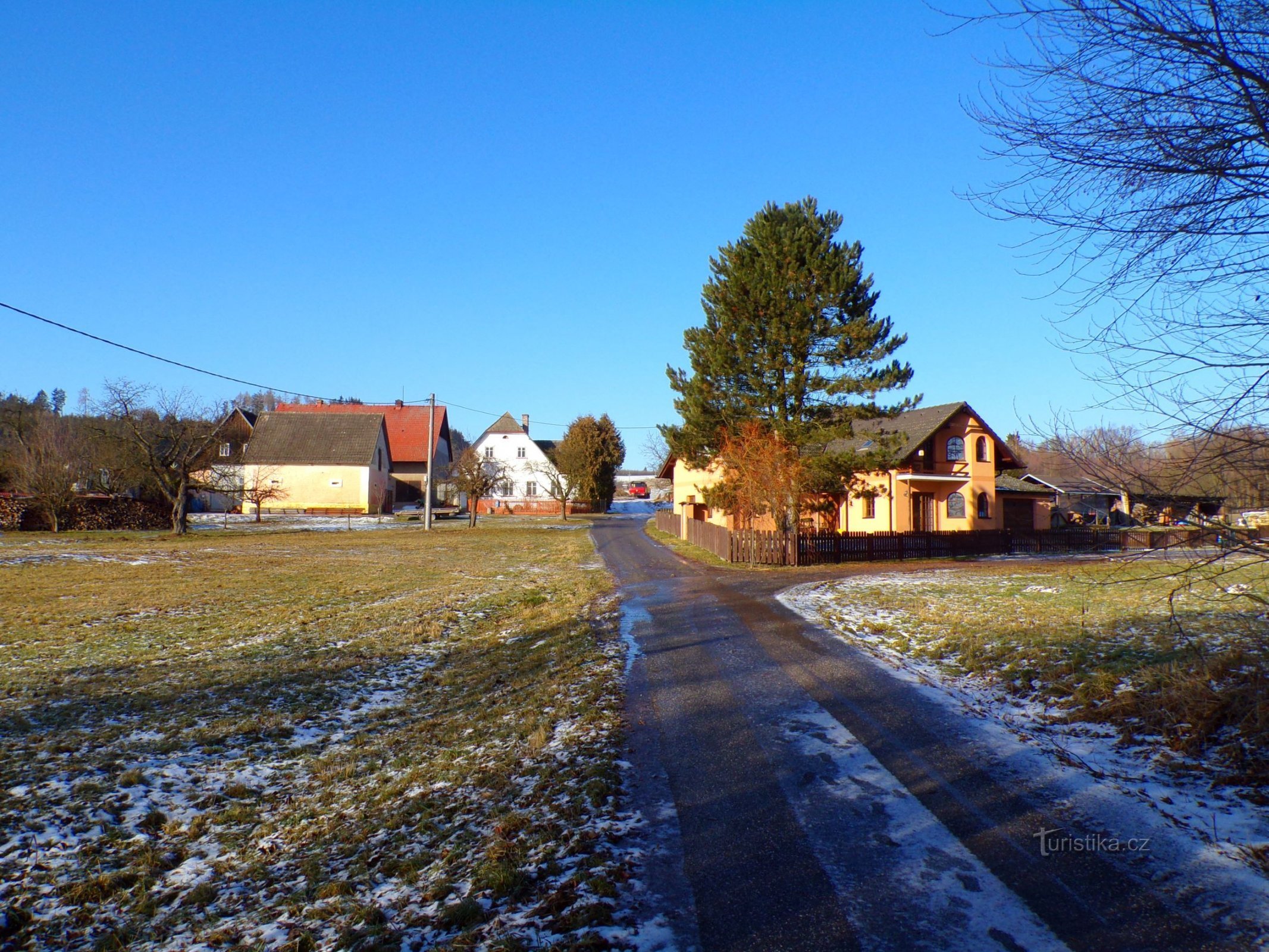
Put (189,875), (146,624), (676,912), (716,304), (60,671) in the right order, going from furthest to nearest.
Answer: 1. (716,304)
2. (146,624)
3. (60,671)
4. (189,875)
5. (676,912)

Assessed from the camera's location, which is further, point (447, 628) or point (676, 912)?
point (447, 628)

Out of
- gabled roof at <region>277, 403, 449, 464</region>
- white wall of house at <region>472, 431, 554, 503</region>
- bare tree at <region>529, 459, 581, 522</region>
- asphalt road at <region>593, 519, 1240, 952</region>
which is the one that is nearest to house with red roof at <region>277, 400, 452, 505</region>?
gabled roof at <region>277, 403, 449, 464</region>

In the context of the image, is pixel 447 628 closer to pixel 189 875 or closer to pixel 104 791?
pixel 104 791

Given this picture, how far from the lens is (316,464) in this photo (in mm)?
56625

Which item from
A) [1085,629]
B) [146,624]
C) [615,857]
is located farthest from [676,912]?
[146,624]

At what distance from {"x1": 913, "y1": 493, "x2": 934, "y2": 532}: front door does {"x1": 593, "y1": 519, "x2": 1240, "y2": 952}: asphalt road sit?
26.1 meters

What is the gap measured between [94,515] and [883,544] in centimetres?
3691

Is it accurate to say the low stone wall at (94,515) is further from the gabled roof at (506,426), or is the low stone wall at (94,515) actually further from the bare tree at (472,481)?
the gabled roof at (506,426)

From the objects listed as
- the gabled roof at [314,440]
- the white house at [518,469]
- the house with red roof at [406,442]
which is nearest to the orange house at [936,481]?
the gabled roof at [314,440]

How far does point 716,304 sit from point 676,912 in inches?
956

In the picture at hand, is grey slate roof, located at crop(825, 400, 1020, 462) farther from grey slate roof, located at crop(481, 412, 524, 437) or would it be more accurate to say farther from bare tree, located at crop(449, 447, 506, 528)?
grey slate roof, located at crop(481, 412, 524, 437)

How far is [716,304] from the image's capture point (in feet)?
87.3

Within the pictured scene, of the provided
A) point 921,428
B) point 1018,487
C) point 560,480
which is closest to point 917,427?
point 921,428

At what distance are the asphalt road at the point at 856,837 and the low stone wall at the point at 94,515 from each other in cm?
3908
